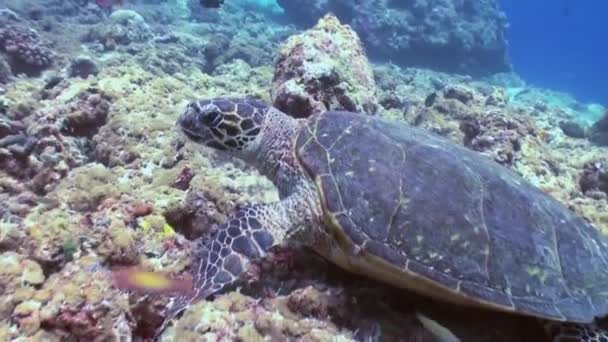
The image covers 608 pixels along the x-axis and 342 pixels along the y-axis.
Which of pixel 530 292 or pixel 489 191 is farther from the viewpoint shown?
pixel 489 191

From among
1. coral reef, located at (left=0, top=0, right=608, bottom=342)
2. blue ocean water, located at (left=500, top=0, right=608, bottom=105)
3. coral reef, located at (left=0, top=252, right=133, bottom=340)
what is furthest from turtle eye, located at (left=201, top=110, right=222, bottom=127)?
blue ocean water, located at (left=500, top=0, right=608, bottom=105)

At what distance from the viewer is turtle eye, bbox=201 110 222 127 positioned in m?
Result: 4.09

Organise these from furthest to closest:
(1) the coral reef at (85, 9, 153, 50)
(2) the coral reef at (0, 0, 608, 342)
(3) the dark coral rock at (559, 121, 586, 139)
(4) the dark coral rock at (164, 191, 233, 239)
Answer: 1. (3) the dark coral rock at (559, 121, 586, 139)
2. (1) the coral reef at (85, 9, 153, 50)
3. (4) the dark coral rock at (164, 191, 233, 239)
4. (2) the coral reef at (0, 0, 608, 342)

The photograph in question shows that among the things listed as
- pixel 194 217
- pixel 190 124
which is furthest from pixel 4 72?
pixel 194 217

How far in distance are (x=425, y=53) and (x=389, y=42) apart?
2.28 m

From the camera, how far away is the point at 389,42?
2114 cm

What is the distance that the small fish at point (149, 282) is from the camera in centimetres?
257

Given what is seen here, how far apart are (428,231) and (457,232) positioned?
206mm

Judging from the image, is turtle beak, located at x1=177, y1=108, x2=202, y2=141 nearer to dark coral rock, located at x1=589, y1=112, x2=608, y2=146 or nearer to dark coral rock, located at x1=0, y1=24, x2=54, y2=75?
dark coral rock, located at x1=0, y1=24, x2=54, y2=75

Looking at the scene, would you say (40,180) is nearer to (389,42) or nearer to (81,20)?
(81,20)

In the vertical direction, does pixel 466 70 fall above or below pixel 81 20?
above

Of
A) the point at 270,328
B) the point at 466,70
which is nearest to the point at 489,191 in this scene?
the point at 270,328

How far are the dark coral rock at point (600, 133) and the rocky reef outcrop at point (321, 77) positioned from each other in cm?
974

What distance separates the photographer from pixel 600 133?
12.6 meters
